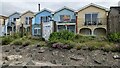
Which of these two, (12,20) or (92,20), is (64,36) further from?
(12,20)

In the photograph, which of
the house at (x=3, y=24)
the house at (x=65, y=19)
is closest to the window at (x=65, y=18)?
the house at (x=65, y=19)

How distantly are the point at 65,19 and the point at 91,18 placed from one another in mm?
4041

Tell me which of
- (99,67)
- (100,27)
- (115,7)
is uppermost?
(115,7)

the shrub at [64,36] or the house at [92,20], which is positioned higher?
the house at [92,20]

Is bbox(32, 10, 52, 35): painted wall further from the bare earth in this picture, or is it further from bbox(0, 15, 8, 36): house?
the bare earth

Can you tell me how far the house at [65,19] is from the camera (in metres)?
30.6

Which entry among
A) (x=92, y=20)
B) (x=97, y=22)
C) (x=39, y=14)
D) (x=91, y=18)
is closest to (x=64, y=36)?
(x=97, y=22)

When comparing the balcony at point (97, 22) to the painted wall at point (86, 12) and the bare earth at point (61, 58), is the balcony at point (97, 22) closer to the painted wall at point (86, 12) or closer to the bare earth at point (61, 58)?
the painted wall at point (86, 12)

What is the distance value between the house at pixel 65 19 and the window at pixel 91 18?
191 centimetres

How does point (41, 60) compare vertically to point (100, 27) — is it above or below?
below

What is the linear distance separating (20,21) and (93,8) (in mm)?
14825

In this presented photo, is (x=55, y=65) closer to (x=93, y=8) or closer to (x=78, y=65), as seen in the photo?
(x=78, y=65)

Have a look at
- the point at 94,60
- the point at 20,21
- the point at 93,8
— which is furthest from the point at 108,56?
the point at 20,21

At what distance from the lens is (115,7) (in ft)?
89.3
